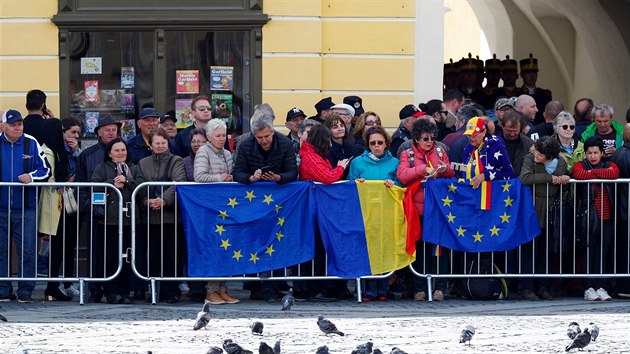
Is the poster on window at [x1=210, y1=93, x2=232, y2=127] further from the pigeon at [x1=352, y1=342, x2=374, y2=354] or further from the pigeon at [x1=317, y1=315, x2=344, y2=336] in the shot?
the pigeon at [x1=352, y1=342, x2=374, y2=354]

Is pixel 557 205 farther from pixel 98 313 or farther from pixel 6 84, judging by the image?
pixel 6 84

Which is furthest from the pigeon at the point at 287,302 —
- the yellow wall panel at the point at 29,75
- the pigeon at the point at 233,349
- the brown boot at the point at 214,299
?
the yellow wall panel at the point at 29,75

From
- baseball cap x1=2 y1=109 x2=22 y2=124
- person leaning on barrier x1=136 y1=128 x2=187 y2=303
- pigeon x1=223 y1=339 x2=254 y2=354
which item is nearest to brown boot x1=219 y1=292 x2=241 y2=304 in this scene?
person leaning on barrier x1=136 y1=128 x2=187 y2=303

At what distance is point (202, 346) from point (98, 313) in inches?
108

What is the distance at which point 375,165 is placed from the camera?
55.3 ft

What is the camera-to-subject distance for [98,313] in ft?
51.4

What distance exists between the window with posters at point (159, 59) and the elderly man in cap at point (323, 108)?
1145mm

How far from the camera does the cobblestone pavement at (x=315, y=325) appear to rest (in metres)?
13.2

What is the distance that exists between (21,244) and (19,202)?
0.41 metres

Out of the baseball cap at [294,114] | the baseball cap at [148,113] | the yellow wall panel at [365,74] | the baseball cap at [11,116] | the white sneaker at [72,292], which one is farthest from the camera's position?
the yellow wall panel at [365,74]

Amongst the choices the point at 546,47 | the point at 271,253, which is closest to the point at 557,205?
the point at 271,253

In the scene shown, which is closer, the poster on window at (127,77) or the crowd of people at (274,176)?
the crowd of people at (274,176)

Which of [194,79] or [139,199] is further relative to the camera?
[194,79]

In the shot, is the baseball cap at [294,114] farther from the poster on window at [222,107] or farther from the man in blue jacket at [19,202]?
the man in blue jacket at [19,202]
